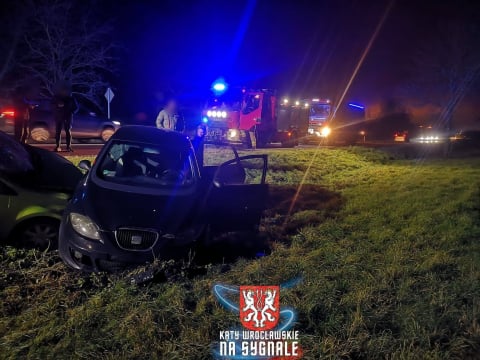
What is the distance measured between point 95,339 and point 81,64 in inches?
1144

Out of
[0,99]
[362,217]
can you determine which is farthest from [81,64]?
[362,217]

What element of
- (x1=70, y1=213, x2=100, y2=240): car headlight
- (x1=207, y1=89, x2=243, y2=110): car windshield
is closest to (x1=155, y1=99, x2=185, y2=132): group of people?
(x1=70, y1=213, x2=100, y2=240): car headlight

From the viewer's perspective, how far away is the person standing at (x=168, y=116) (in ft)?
29.0

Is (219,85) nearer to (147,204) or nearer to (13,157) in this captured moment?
(13,157)

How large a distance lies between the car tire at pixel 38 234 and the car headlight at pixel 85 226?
2.60 feet

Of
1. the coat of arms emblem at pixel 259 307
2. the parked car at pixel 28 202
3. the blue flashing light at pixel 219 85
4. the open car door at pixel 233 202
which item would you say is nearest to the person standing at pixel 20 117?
the blue flashing light at pixel 219 85

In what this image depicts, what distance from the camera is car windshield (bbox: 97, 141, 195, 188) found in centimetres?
507

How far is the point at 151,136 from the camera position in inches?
223

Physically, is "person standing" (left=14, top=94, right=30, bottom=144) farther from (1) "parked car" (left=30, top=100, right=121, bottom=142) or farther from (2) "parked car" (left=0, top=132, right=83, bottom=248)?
(2) "parked car" (left=0, top=132, right=83, bottom=248)

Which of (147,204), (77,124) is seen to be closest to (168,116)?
(147,204)

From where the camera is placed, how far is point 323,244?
18.5ft

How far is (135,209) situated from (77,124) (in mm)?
12650

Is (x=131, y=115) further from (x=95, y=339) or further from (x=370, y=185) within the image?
(x=95, y=339)

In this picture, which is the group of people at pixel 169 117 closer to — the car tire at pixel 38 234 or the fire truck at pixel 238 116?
the car tire at pixel 38 234
